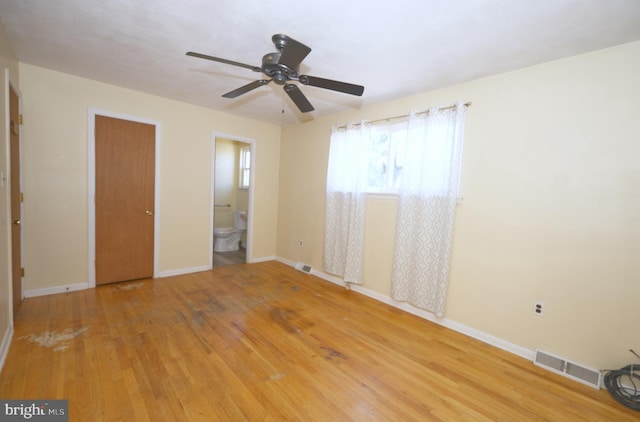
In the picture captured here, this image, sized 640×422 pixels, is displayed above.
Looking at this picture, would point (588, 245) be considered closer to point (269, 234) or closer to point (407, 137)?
point (407, 137)

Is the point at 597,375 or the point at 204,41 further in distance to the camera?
the point at 204,41

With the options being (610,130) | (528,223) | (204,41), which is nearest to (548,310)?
(528,223)

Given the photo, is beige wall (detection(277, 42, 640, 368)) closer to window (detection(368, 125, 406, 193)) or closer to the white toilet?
window (detection(368, 125, 406, 193))

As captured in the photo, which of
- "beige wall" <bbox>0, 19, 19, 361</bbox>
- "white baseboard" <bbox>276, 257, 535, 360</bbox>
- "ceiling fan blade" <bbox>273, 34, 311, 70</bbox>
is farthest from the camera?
"white baseboard" <bbox>276, 257, 535, 360</bbox>

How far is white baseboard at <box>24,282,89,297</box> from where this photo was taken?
3.02 metres

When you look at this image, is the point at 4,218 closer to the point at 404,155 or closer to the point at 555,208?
the point at 404,155

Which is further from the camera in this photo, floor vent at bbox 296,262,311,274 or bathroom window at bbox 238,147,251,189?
bathroom window at bbox 238,147,251,189

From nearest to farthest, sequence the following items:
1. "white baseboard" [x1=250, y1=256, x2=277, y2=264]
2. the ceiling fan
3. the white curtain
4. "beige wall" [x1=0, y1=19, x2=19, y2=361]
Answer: the ceiling fan < "beige wall" [x1=0, y1=19, x2=19, y2=361] < the white curtain < "white baseboard" [x1=250, y1=256, x2=277, y2=264]

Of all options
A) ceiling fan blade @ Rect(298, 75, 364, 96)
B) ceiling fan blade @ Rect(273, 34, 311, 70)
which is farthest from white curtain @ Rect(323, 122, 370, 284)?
ceiling fan blade @ Rect(273, 34, 311, 70)

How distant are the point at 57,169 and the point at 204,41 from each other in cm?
Answer: 241

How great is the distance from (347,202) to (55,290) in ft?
12.3

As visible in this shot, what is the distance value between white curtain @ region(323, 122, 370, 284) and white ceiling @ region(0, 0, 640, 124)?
0.97 metres

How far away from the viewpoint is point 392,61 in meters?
2.44

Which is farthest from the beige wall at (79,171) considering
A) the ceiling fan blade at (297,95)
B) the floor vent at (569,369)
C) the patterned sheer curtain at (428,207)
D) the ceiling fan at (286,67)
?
the floor vent at (569,369)
